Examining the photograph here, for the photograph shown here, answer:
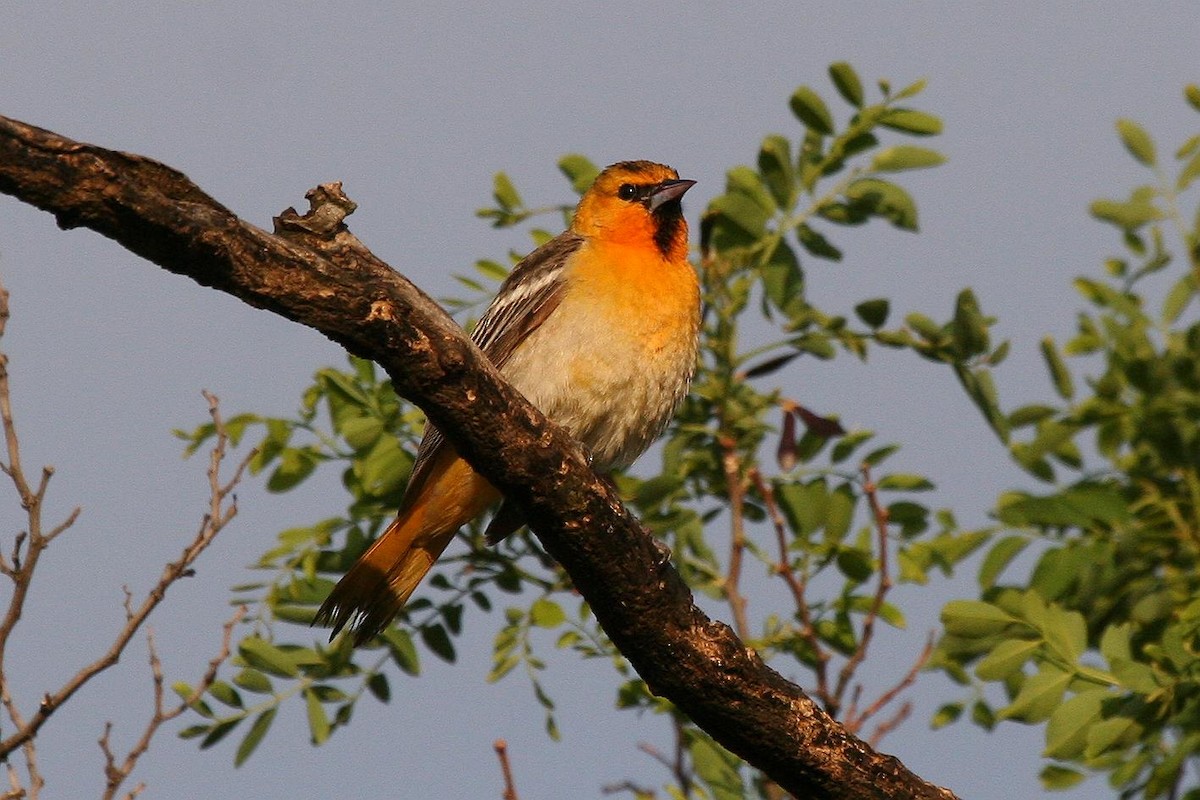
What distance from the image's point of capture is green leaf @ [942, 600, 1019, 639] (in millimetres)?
4199

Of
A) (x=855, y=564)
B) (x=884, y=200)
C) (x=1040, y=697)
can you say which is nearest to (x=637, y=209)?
(x=884, y=200)

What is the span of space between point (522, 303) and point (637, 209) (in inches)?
27.1

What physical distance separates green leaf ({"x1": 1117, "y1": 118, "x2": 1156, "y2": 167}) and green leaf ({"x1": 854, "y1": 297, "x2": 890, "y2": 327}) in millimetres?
1723

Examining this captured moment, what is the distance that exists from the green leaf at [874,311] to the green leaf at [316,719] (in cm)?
207

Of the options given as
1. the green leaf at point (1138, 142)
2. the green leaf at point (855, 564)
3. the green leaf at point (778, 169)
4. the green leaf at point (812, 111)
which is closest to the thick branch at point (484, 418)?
the green leaf at point (855, 564)

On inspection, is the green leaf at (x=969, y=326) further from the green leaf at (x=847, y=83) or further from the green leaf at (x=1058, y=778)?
the green leaf at (x=1058, y=778)

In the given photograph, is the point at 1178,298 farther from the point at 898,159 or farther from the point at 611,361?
the point at 611,361

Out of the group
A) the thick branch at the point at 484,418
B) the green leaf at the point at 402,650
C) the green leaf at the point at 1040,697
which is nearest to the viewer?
the thick branch at the point at 484,418

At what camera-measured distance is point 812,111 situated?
205 inches

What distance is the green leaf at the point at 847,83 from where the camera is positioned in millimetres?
5215

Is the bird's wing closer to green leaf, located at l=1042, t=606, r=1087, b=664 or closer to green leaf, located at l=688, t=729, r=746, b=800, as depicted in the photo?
green leaf, located at l=688, t=729, r=746, b=800

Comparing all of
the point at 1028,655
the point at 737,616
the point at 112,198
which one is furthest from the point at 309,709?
the point at 112,198

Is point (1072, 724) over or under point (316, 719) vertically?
over

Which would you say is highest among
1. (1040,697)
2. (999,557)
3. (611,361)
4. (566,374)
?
(999,557)
